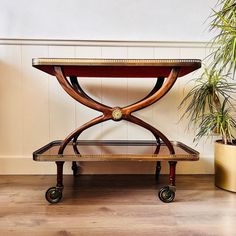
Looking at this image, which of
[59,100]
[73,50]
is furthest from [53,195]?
[73,50]

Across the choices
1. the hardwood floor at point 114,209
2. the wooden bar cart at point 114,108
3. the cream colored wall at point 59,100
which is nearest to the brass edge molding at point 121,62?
the wooden bar cart at point 114,108

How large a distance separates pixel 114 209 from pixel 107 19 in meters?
0.97

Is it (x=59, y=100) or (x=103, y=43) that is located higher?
(x=103, y=43)

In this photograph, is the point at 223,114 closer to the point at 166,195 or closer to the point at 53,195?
the point at 166,195

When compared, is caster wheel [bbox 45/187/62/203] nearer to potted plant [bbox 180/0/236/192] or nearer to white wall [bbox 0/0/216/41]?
potted plant [bbox 180/0/236/192]

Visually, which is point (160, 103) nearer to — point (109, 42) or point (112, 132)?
point (112, 132)

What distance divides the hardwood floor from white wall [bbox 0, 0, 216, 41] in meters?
0.78

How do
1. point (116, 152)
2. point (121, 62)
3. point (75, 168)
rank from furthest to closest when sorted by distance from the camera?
point (75, 168) → point (116, 152) → point (121, 62)

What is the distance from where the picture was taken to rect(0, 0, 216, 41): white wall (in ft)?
4.07

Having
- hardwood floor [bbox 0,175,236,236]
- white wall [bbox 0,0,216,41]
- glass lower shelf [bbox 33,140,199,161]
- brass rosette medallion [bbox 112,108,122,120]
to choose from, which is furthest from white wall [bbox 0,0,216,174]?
brass rosette medallion [bbox 112,108,122,120]

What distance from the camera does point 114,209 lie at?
0.85 meters

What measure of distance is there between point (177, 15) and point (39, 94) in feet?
2.88

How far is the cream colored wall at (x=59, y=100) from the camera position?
125cm

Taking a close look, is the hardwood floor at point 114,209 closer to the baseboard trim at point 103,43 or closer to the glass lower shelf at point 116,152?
the glass lower shelf at point 116,152
